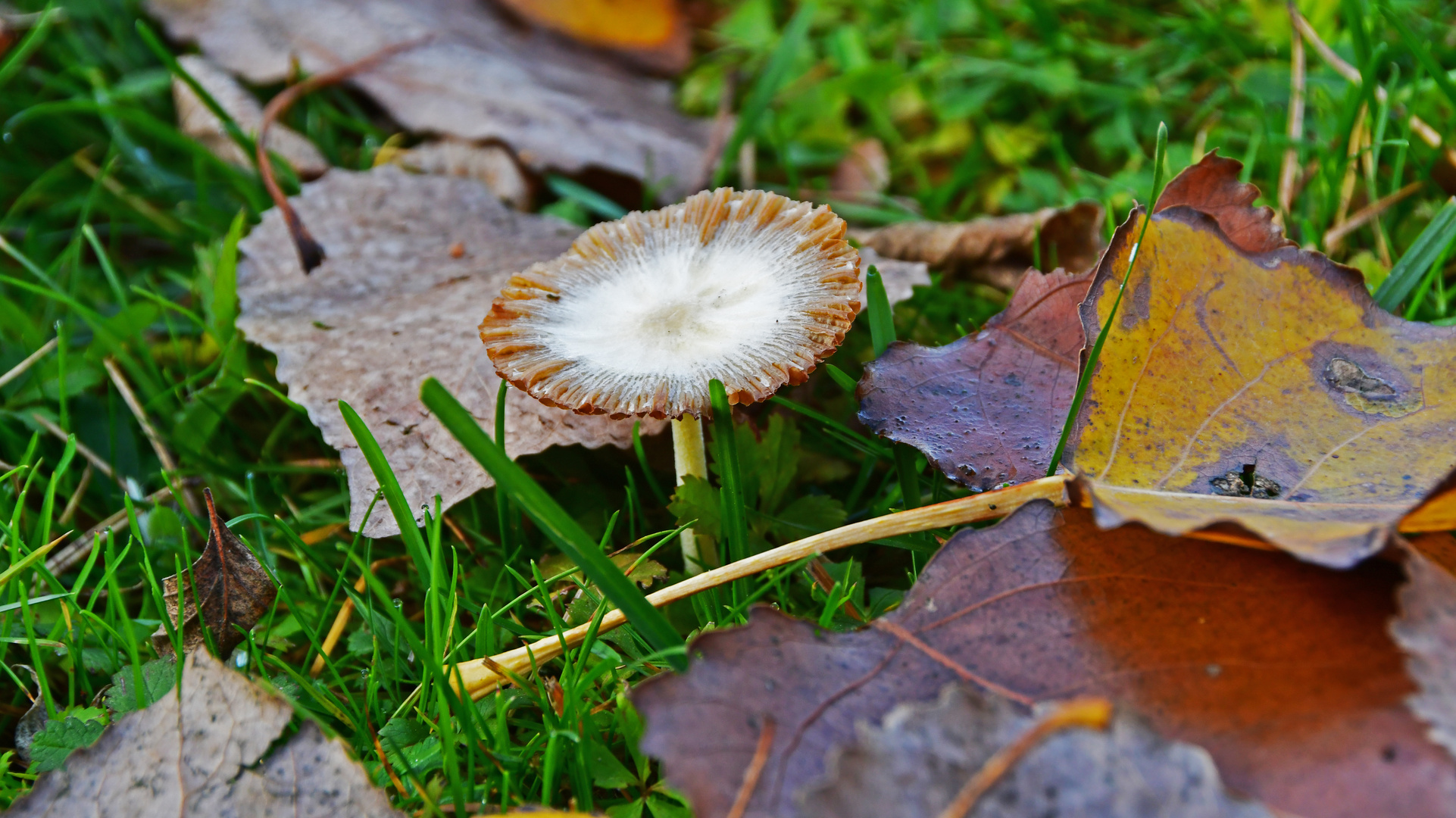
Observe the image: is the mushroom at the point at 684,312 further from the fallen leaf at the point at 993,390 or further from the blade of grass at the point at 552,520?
the blade of grass at the point at 552,520

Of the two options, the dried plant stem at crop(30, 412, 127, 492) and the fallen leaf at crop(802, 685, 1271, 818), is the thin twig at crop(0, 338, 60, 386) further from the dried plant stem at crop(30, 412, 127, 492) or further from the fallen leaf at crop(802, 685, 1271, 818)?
the fallen leaf at crop(802, 685, 1271, 818)

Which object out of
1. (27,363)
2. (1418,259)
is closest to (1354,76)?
(1418,259)

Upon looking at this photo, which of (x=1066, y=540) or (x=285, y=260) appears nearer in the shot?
(x=1066, y=540)

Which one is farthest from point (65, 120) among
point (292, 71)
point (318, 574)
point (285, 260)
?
point (318, 574)

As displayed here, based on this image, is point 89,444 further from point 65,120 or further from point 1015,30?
point 1015,30

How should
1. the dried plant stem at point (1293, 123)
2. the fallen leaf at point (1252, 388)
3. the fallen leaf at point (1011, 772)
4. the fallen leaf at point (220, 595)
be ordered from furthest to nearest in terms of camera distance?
the dried plant stem at point (1293, 123), the fallen leaf at point (220, 595), the fallen leaf at point (1252, 388), the fallen leaf at point (1011, 772)

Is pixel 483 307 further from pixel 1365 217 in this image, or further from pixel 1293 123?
pixel 1293 123

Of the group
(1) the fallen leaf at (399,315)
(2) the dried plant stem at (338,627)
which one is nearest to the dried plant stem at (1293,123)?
(1) the fallen leaf at (399,315)
